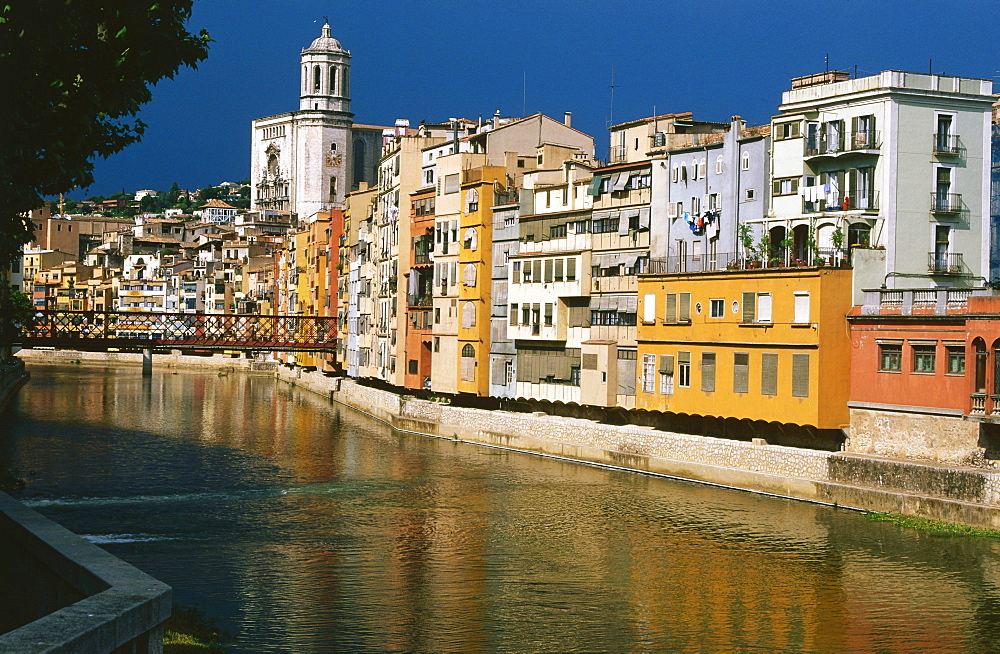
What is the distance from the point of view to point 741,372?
37250 millimetres

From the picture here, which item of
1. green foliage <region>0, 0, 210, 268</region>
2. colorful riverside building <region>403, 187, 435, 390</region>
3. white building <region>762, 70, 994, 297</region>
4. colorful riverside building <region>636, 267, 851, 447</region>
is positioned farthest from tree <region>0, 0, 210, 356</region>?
colorful riverside building <region>403, 187, 435, 390</region>

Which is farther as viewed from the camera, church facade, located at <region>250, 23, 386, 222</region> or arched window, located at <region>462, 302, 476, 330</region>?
church facade, located at <region>250, 23, 386, 222</region>

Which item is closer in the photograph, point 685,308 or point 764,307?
point 764,307

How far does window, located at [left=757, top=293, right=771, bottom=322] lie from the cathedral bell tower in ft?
506

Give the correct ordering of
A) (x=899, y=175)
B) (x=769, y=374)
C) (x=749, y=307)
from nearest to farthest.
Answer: (x=769, y=374)
(x=899, y=175)
(x=749, y=307)

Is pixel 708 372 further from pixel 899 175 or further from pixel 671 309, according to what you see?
pixel 899 175

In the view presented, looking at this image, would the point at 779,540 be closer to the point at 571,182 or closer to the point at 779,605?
the point at 779,605

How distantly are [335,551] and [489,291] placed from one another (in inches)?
1055

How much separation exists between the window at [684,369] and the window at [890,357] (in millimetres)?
7383

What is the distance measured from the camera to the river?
20.8m

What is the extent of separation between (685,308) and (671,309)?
2.64 feet

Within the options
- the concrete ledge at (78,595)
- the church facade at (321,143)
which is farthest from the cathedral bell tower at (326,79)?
the concrete ledge at (78,595)

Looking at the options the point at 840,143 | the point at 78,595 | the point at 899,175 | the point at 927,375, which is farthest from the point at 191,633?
the point at 840,143

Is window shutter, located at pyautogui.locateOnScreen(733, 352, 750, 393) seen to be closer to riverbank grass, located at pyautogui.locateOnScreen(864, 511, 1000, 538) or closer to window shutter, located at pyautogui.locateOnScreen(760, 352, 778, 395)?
window shutter, located at pyautogui.locateOnScreen(760, 352, 778, 395)
